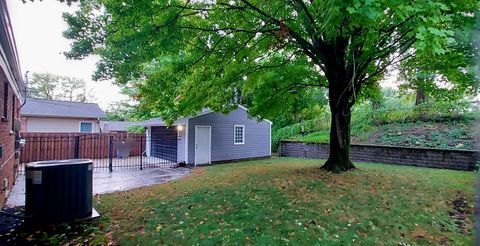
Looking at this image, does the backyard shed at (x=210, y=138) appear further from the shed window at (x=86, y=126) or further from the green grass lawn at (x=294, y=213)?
the green grass lawn at (x=294, y=213)

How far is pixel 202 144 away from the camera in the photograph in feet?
43.5

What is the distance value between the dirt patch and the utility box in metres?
6.52

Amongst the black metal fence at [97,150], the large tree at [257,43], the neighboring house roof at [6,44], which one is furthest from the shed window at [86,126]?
the neighboring house roof at [6,44]

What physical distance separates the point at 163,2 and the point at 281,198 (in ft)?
15.5

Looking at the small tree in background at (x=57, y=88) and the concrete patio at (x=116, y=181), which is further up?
the small tree in background at (x=57, y=88)

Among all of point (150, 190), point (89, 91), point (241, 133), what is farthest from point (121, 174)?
point (89, 91)

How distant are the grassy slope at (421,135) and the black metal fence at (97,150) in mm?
9543

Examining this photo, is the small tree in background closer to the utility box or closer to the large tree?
the large tree

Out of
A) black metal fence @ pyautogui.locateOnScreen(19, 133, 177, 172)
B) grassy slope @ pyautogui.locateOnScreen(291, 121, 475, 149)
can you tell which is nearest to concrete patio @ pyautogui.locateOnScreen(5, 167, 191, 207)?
black metal fence @ pyautogui.locateOnScreen(19, 133, 177, 172)

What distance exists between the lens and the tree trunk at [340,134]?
26.9 feet

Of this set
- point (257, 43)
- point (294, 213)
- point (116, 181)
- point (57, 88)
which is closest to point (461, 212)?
point (294, 213)

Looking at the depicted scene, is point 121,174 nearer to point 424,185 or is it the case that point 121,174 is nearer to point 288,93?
point 288,93

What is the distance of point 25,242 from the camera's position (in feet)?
12.7

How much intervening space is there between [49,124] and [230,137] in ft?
39.9
